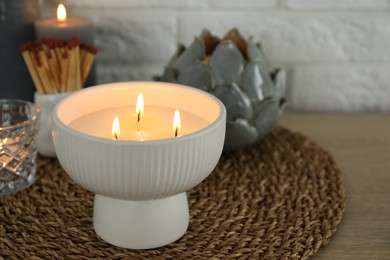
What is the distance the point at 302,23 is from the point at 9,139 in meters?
0.38

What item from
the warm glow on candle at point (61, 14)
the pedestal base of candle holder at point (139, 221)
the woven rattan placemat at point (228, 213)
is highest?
the warm glow on candle at point (61, 14)

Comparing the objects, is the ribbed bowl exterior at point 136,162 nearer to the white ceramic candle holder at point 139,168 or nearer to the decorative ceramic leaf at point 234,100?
the white ceramic candle holder at point 139,168

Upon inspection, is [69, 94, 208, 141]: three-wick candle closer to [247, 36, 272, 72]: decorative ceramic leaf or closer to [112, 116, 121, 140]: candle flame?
[112, 116, 121, 140]: candle flame

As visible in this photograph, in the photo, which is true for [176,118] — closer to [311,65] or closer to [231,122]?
[231,122]

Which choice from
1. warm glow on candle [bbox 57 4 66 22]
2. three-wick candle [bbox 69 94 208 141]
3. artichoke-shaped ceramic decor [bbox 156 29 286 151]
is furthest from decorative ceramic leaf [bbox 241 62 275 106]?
warm glow on candle [bbox 57 4 66 22]

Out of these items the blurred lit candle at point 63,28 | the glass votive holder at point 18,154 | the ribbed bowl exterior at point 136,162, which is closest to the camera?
the ribbed bowl exterior at point 136,162

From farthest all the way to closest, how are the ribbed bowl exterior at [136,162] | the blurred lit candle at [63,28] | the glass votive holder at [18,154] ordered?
1. the blurred lit candle at [63,28]
2. the glass votive holder at [18,154]
3. the ribbed bowl exterior at [136,162]

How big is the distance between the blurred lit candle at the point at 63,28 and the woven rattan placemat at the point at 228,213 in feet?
0.44

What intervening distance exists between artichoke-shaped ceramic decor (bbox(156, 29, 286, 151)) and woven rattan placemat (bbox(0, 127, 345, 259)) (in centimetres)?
4

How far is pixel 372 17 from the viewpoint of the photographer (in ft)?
2.36

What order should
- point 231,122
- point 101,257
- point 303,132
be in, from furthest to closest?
point 303,132 → point 231,122 → point 101,257

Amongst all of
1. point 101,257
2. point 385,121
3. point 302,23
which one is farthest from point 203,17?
point 101,257

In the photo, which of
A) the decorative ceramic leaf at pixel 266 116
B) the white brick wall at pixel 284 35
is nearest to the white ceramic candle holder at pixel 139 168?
the decorative ceramic leaf at pixel 266 116

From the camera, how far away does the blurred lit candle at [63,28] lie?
0.62m
